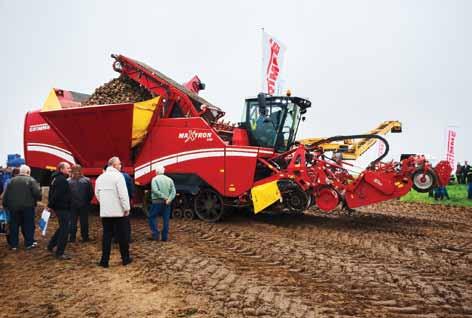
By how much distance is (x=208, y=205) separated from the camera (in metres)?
8.77

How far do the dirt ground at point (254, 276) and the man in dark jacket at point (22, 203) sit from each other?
275 millimetres

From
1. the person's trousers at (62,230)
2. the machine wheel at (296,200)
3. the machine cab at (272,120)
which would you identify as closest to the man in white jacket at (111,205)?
the person's trousers at (62,230)

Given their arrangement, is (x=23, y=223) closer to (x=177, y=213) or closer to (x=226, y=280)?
(x=177, y=213)

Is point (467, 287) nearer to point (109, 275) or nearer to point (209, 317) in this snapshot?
point (209, 317)

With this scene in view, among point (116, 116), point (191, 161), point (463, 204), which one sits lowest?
point (463, 204)

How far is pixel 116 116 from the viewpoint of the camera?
27.6ft

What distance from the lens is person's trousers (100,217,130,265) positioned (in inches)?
200

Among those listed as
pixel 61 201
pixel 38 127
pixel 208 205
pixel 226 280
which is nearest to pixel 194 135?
pixel 208 205

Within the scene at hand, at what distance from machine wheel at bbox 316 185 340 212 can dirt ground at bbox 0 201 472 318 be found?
594 millimetres

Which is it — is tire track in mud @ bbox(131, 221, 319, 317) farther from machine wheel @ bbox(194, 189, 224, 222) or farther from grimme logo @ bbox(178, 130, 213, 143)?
grimme logo @ bbox(178, 130, 213, 143)

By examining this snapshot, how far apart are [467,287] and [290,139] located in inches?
221

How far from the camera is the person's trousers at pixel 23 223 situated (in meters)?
6.11

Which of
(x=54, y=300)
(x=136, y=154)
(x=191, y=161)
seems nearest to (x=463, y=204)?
(x=191, y=161)

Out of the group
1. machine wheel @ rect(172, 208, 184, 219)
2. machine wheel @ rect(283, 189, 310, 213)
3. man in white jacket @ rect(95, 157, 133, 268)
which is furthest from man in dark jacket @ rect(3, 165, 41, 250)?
machine wheel @ rect(283, 189, 310, 213)
